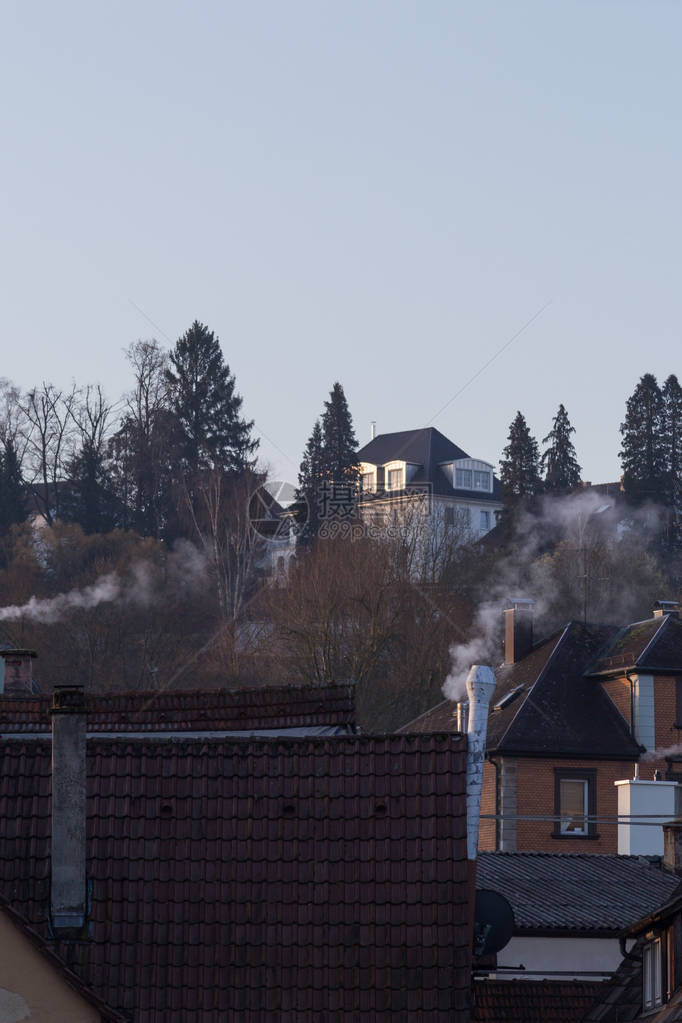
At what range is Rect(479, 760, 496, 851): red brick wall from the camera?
48594 millimetres

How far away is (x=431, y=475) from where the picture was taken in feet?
421

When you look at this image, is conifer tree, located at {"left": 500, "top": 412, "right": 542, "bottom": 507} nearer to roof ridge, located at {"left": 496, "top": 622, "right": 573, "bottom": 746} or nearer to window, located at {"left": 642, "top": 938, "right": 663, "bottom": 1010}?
roof ridge, located at {"left": 496, "top": 622, "right": 573, "bottom": 746}

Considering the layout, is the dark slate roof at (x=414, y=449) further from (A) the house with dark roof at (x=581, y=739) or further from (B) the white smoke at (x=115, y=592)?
(A) the house with dark roof at (x=581, y=739)

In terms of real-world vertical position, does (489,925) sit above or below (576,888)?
above

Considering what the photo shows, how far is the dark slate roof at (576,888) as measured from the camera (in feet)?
90.8

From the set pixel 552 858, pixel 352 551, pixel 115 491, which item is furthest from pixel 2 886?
pixel 115 491

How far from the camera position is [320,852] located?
54.6ft

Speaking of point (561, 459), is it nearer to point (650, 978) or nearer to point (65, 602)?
point (65, 602)

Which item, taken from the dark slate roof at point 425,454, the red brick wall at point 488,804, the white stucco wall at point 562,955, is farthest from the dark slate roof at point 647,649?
the dark slate roof at point 425,454

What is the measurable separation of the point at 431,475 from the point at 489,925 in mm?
111655

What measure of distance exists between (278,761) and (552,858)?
16235 mm

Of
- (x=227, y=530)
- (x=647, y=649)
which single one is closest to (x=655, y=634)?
(x=647, y=649)

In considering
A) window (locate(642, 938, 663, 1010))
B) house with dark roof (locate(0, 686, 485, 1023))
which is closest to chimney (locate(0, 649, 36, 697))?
house with dark roof (locate(0, 686, 485, 1023))

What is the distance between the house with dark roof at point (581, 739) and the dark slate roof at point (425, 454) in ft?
242
